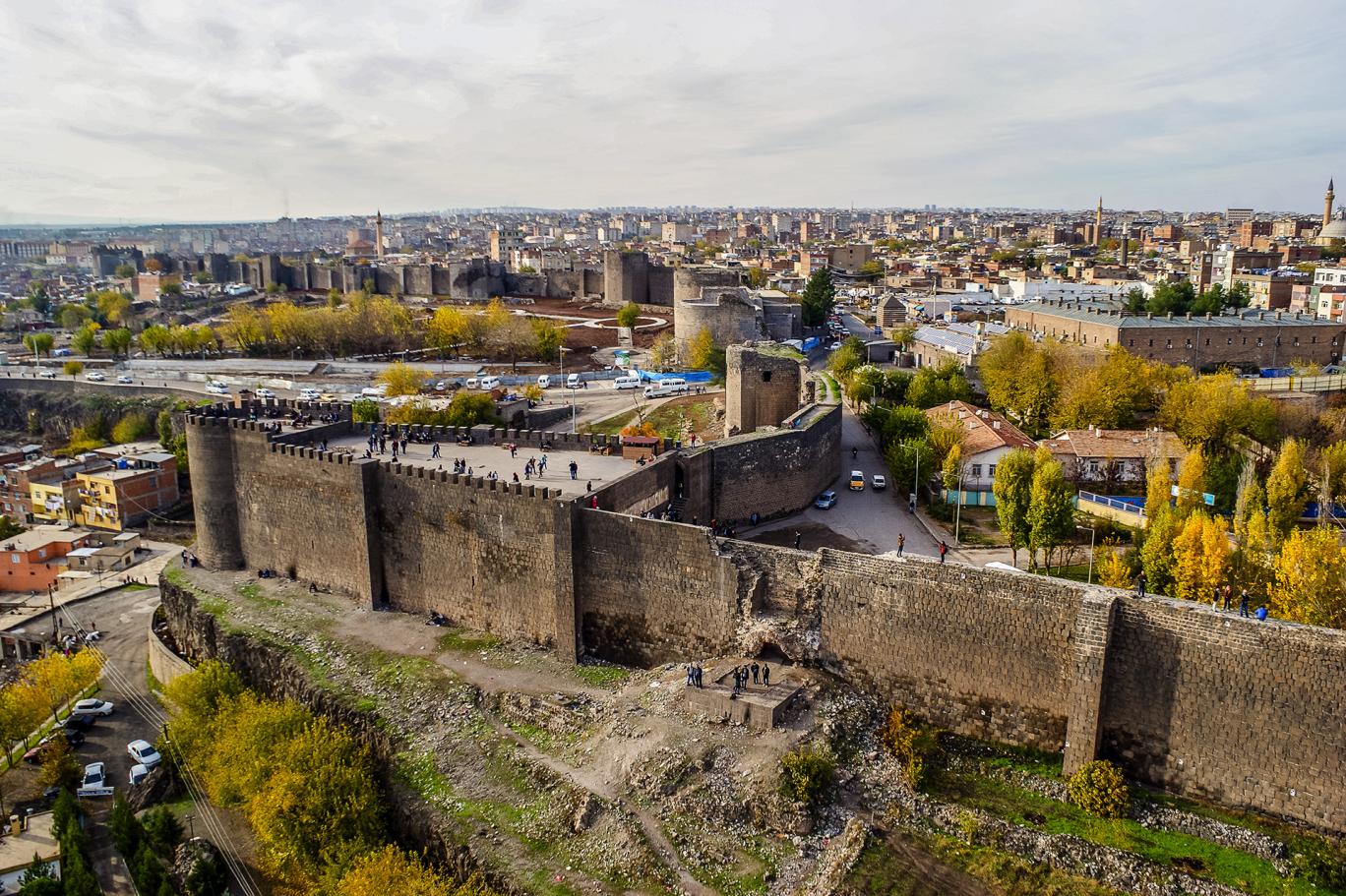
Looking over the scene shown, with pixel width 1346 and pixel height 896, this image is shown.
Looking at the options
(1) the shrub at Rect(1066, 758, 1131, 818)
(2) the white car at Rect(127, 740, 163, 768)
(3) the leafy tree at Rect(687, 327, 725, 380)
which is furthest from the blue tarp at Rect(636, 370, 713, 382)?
(1) the shrub at Rect(1066, 758, 1131, 818)

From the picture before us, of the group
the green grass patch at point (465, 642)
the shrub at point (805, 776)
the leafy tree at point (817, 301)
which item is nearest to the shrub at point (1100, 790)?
the shrub at point (805, 776)

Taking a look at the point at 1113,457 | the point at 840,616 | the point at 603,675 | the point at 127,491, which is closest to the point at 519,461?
the point at 603,675

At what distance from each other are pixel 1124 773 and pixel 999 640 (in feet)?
8.93

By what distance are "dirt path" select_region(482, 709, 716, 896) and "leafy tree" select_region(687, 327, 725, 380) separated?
3236cm

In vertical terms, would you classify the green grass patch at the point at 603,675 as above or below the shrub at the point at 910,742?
below

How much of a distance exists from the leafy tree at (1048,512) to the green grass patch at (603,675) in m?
Answer: 10.7

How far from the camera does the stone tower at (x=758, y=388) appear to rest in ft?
111

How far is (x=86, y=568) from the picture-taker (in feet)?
115

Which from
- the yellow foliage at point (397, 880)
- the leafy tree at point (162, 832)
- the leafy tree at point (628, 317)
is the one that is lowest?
the leafy tree at point (162, 832)

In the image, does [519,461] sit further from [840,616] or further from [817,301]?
[817,301]

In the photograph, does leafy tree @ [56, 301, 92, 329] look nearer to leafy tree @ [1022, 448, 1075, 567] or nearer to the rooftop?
the rooftop

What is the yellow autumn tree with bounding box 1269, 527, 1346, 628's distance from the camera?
17625 mm

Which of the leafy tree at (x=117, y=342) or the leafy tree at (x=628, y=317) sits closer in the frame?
the leafy tree at (x=628, y=317)

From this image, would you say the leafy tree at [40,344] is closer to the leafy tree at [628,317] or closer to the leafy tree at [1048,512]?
the leafy tree at [628,317]
